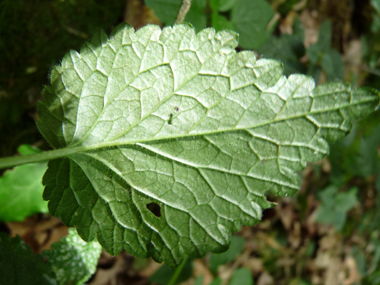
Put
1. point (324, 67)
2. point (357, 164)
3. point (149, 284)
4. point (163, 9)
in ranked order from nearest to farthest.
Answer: point (163, 9) < point (324, 67) < point (149, 284) < point (357, 164)

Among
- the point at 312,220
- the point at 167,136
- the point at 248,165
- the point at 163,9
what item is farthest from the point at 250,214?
the point at 312,220

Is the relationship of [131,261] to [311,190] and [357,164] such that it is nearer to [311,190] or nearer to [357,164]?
[311,190]

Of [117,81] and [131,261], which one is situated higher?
[117,81]

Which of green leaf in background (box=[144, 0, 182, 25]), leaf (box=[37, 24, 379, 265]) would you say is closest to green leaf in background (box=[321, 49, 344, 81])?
green leaf in background (box=[144, 0, 182, 25])

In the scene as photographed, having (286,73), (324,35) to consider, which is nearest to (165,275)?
(286,73)

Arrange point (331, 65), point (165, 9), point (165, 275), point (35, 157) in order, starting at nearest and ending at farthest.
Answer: point (35, 157), point (165, 9), point (165, 275), point (331, 65)

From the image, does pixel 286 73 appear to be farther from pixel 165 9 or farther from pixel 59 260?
pixel 59 260

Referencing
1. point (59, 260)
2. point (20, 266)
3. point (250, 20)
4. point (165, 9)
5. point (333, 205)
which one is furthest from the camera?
point (333, 205)
